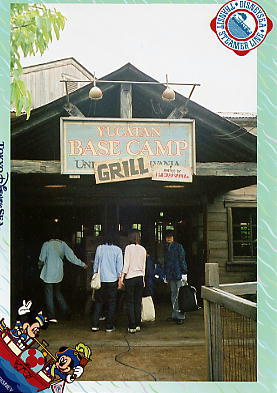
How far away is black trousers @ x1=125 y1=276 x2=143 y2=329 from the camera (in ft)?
23.3

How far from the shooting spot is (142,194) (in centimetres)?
896

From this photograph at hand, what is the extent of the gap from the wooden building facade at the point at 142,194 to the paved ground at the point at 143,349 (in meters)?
1.80

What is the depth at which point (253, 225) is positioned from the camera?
31.4 ft

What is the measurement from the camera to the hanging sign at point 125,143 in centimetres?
576

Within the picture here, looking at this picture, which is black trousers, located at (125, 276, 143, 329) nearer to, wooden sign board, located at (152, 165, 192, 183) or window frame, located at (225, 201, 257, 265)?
wooden sign board, located at (152, 165, 192, 183)

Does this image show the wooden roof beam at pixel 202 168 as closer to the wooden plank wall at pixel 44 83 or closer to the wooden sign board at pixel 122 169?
the wooden sign board at pixel 122 169

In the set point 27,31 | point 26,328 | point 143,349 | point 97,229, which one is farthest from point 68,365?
point 97,229

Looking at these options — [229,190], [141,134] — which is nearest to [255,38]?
[141,134]

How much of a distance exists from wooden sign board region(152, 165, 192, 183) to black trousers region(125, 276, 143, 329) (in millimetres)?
2011

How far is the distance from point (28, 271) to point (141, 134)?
14.2 ft

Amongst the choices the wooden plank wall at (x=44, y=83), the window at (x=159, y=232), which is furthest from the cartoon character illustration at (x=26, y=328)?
the wooden plank wall at (x=44, y=83)

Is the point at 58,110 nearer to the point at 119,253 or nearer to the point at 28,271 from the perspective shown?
the point at 119,253

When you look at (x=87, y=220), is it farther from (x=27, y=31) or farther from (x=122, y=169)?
(x=27, y=31)

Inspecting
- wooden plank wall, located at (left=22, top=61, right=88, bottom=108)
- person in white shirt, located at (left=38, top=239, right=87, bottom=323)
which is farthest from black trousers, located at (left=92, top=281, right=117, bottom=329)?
wooden plank wall, located at (left=22, top=61, right=88, bottom=108)
